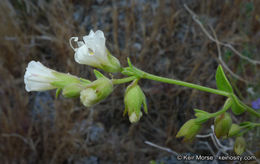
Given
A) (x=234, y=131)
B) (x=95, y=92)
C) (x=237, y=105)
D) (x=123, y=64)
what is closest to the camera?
(x=95, y=92)

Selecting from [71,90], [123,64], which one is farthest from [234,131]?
[123,64]

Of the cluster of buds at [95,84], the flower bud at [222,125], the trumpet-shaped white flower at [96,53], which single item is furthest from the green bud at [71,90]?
the flower bud at [222,125]

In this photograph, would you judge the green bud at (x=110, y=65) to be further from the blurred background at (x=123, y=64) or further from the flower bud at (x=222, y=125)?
the blurred background at (x=123, y=64)

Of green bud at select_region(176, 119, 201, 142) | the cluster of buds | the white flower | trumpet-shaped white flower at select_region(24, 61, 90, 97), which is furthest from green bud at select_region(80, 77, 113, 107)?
green bud at select_region(176, 119, 201, 142)

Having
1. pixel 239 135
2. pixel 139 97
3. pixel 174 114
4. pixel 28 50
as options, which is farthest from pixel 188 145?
pixel 28 50

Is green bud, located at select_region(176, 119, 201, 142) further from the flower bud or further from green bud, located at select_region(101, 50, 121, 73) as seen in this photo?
green bud, located at select_region(101, 50, 121, 73)

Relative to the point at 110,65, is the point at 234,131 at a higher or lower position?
lower

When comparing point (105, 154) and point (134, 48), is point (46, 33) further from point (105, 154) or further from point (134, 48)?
point (105, 154)

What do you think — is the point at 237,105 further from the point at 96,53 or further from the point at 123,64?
the point at 123,64
